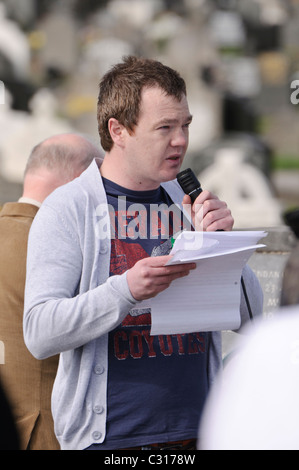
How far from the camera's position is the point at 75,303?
182cm

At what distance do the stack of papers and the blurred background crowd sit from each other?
289 inches

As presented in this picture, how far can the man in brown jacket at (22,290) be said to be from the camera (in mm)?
2268

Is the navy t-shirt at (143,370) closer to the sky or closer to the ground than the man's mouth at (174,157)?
closer to the ground

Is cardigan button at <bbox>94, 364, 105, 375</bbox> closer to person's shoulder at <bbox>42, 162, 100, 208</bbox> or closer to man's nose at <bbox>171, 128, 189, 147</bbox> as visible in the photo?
person's shoulder at <bbox>42, 162, 100, 208</bbox>

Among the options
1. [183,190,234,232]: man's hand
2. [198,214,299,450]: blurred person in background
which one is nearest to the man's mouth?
[183,190,234,232]: man's hand

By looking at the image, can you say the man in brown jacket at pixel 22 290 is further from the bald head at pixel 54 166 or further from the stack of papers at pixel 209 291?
the stack of papers at pixel 209 291

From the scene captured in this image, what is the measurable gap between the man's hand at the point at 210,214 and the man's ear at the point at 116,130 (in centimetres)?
27

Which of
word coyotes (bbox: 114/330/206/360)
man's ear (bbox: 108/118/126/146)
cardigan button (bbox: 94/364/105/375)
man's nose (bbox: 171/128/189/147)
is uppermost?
man's ear (bbox: 108/118/126/146)

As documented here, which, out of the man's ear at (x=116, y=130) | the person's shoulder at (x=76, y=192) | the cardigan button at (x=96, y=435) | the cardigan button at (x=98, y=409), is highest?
the man's ear at (x=116, y=130)

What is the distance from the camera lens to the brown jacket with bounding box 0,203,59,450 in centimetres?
225

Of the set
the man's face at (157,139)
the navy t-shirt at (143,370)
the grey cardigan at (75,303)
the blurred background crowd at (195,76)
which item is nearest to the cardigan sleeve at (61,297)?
the grey cardigan at (75,303)

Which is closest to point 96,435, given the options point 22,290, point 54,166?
point 22,290

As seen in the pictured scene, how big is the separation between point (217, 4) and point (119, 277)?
72.4ft

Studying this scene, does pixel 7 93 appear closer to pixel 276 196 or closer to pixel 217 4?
pixel 276 196
